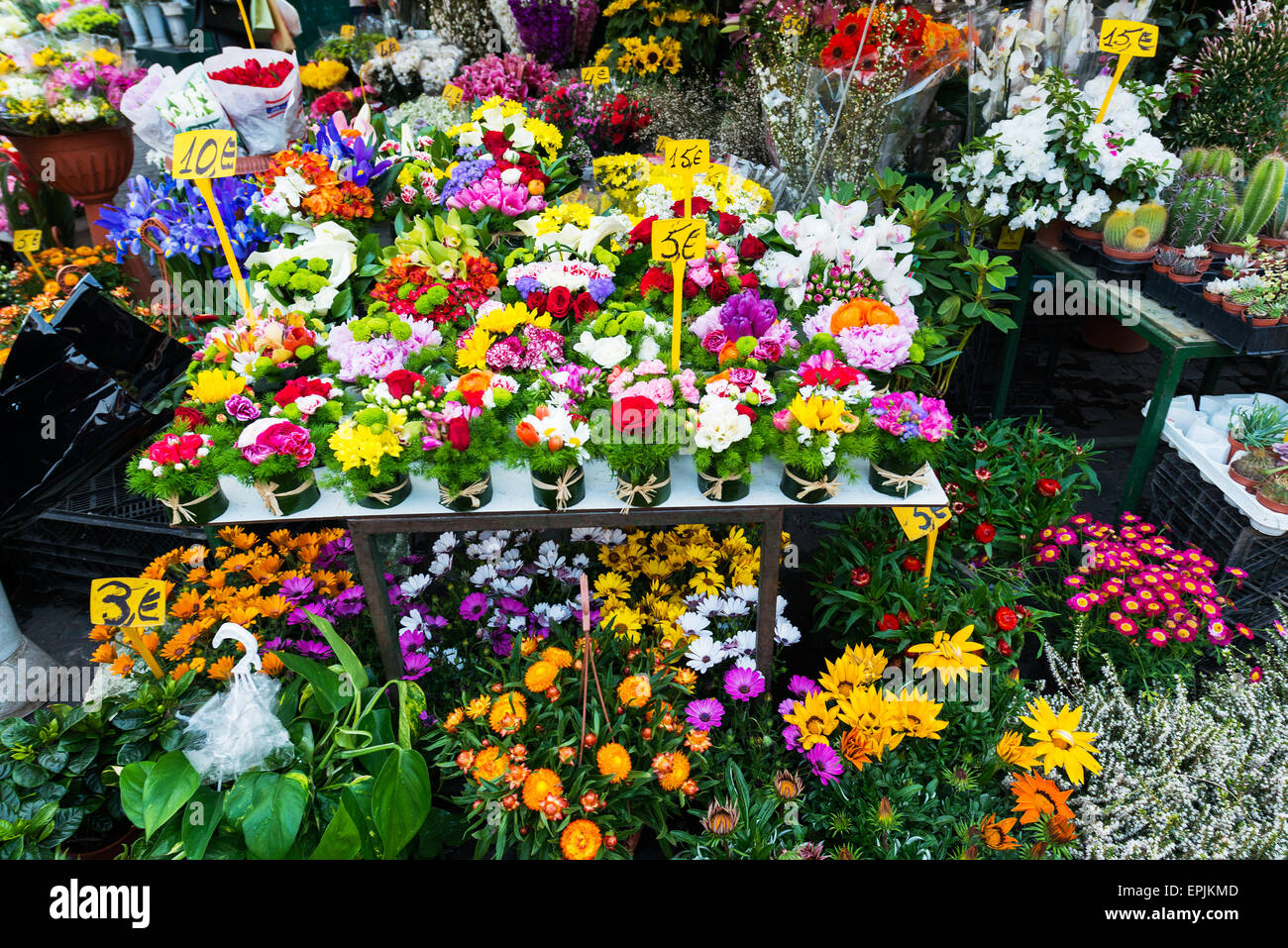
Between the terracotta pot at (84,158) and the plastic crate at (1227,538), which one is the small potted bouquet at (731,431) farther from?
the terracotta pot at (84,158)

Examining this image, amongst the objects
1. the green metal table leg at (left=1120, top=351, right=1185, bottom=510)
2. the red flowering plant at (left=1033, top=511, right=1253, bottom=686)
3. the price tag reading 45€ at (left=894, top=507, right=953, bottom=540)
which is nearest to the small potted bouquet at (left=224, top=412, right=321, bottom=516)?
the price tag reading 45€ at (left=894, top=507, right=953, bottom=540)

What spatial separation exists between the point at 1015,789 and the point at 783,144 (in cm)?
265

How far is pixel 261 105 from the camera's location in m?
3.46

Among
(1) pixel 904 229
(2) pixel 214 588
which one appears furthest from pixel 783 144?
(2) pixel 214 588

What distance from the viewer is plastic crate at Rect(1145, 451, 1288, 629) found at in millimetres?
2422

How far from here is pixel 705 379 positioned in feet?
6.72

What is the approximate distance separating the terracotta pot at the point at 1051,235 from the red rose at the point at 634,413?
2327 millimetres

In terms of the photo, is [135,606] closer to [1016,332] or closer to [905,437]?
[905,437]

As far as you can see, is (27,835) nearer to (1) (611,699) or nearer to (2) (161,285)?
(1) (611,699)

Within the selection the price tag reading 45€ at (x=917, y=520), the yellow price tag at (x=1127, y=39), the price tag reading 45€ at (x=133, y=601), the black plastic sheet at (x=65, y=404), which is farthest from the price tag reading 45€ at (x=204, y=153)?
the yellow price tag at (x=1127, y=39)

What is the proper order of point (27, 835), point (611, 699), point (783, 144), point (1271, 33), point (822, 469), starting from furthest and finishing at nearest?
point (783, 144), point (1271, 33), point (611, 699), point (822, 469), point (27, 835)

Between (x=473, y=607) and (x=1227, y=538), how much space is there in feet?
7.84

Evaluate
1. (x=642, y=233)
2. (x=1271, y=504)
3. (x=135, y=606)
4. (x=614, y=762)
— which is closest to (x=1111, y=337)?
(x=1271, y=504)

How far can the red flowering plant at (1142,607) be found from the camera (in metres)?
2.17
